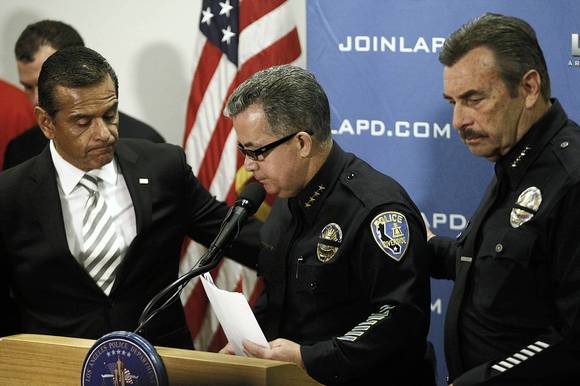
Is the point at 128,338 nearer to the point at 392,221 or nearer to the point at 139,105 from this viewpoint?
the point at 392,221

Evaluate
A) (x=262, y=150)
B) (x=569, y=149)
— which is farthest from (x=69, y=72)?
(x=569, y=149)

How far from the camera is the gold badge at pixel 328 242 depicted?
8.96ft

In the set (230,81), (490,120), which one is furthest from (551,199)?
(230,81)

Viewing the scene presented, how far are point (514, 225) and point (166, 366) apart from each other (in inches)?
37.2

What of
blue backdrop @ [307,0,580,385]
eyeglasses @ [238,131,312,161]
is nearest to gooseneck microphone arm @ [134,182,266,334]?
eyeglasses @ [238,131,312,161]

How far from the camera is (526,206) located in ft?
7.91

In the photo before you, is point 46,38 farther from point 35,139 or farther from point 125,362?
point 125,362

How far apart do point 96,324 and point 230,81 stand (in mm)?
1357

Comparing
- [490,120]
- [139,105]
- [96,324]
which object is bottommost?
[96,324]

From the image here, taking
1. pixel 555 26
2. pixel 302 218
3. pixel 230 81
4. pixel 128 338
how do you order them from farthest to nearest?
1. pixel 230 81
2. pixel 555 26
3. pixel 302 218
4. pixel 128 338

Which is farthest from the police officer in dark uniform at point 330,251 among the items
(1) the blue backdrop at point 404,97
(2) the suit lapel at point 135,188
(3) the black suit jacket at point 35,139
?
(3) the black suit jacket at point 35,139

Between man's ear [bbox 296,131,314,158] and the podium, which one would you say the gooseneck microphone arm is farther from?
man's ear [bbox 296,131,314,158]

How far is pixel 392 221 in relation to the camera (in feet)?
8.79

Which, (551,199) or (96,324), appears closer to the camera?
(551,199)
